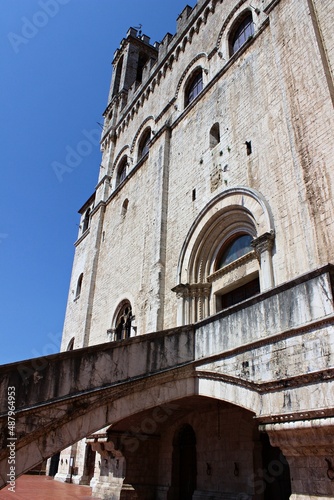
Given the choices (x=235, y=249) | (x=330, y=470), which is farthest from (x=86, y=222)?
(x=330, y=470)

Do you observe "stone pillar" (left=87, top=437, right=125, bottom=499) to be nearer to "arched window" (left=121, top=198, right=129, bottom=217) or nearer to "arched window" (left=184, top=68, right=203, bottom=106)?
"arched window" (left=121, top=198, right=129, bottom=217)

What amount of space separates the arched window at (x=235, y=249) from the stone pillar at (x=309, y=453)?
5059 mm

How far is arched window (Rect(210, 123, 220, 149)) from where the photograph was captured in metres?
11.6

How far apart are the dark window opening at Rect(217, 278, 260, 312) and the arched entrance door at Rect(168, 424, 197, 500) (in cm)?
312

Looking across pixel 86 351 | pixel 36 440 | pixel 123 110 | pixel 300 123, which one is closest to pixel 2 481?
pixel 36 440

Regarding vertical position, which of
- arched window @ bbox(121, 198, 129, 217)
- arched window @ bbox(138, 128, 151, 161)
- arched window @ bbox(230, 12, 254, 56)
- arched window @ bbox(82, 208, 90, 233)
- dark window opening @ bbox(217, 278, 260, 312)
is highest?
arched window @ bbox(82, 208, 90, 233)

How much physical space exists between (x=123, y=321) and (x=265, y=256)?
718cm

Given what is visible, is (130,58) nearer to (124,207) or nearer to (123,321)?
(124,207)

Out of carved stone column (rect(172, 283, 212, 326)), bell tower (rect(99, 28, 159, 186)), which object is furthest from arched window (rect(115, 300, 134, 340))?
bell tower (rect(99, 28, 159, 186))

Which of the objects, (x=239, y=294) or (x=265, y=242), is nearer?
(x=265, y=242)

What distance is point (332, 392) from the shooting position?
14.9 ft

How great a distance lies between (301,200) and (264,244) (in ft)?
3.78

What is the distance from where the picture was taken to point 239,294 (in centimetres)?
969

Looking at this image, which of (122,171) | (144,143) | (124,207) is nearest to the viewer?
(124,207)
